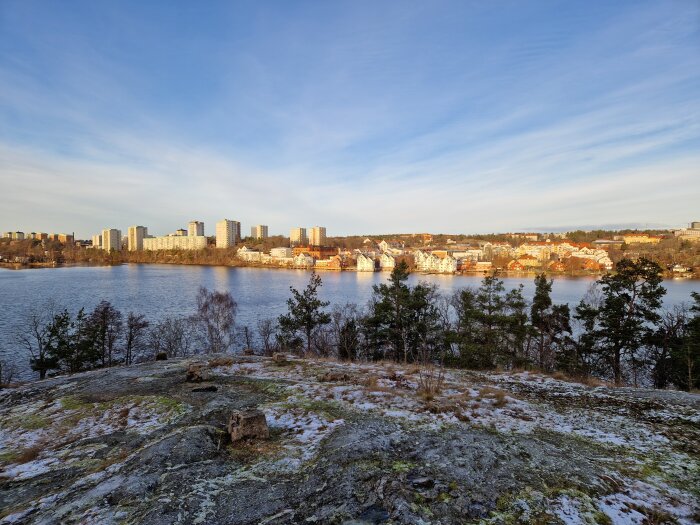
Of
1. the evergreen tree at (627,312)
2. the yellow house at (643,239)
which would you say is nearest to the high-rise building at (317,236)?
the yellow house at (643,239)

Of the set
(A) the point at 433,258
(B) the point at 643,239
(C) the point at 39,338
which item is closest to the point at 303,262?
(A) the point at 433,258

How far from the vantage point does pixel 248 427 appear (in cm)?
540

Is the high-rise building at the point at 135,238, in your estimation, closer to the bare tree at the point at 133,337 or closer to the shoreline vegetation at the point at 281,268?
the shoreline vegetation at the point at 281,268

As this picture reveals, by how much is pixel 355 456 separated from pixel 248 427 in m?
1.74

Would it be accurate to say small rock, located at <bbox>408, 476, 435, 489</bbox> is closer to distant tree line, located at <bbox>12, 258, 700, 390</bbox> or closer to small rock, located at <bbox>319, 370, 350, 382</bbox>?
small rock, located at <bbox>319, 370, 350, 382</bbox>

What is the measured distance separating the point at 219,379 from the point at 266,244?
5879 inches

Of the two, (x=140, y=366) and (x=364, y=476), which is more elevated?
(x=364, y=476)

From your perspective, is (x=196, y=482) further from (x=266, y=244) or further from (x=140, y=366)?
(x=266, y=244)

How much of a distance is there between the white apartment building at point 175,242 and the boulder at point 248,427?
168m

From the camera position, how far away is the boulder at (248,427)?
17.6 ft

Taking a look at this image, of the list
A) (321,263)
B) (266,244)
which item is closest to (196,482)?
(321,263)

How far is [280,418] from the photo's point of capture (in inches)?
245

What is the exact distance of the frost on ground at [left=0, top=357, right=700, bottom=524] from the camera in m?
3.67

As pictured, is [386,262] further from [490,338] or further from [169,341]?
[490,338]
